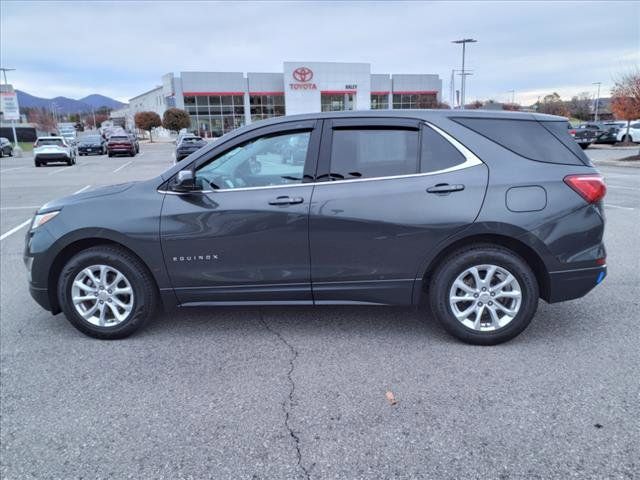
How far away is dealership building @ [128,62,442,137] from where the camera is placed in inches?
2515

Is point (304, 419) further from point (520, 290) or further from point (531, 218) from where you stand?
point (531, 218)

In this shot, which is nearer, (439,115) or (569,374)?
(569,374)

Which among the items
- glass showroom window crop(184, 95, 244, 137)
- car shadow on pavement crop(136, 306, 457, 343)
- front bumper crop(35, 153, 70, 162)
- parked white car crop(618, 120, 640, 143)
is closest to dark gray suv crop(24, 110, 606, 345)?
car shadow on pavement crop(136, 306, 457, 343)

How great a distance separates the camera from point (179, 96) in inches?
2596

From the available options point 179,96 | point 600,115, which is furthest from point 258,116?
point 600,115

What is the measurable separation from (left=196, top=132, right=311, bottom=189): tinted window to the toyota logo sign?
204 feet

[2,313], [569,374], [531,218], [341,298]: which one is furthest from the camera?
[2,313]

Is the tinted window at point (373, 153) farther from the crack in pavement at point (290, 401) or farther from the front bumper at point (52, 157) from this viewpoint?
the front bumper at point (52, 157)

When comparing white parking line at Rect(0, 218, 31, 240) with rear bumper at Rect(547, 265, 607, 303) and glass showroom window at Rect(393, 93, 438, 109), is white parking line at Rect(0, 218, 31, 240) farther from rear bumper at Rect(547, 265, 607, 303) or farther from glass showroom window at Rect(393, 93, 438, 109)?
glass showroom window at Rect(393, 93, 438, 109)

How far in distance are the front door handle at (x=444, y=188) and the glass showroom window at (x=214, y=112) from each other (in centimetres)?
6684

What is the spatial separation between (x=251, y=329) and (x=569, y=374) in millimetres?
2467

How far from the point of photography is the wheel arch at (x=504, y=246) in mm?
3709

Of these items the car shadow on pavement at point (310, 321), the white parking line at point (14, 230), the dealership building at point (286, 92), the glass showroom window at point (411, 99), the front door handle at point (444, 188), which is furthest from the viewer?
the glass showroom window at point (411, 99)

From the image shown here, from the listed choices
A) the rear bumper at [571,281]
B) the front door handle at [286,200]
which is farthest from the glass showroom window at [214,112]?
the rear bumper at [571,281]
